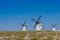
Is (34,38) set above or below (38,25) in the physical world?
below

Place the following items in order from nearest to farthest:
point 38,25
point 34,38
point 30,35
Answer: point 34,38 → point 30,35 → point 38,25

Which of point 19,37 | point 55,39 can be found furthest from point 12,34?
point 55,39

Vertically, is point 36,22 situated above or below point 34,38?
above

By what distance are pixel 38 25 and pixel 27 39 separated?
1259 inches

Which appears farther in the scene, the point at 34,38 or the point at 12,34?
the point at 12,34

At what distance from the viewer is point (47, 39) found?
156 ft

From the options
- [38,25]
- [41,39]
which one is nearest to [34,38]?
[41,39]

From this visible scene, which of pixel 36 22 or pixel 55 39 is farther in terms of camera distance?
pixel 36 22

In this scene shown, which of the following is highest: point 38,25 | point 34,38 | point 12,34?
point 38,25

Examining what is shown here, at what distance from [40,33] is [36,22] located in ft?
97.9

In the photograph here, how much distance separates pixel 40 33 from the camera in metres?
51.3

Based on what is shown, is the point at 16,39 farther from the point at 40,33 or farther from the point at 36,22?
the point at 36,22

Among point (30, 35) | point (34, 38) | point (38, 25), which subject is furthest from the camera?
point (38, 25)

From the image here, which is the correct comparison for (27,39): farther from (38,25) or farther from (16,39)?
(38,25)
